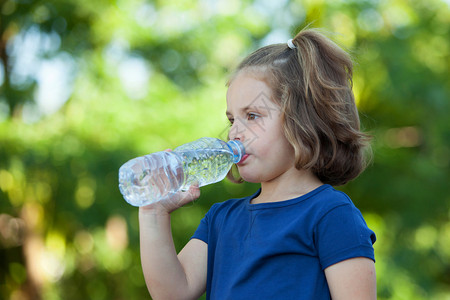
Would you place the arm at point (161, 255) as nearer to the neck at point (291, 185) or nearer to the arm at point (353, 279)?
the neck at point (291, 185)

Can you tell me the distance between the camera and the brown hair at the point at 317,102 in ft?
3.89

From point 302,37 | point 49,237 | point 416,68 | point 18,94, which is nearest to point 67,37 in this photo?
point 18,94

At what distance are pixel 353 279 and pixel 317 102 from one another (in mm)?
418

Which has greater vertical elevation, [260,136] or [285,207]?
[260,136]

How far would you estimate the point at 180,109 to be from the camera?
396cm

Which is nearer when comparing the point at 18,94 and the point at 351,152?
the point at 351,152

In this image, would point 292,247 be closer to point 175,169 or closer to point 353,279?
point 353,279

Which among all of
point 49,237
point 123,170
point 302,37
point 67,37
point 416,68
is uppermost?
point 67,37

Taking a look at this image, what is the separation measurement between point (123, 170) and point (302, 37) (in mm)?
555

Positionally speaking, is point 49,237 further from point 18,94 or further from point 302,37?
point 302,37

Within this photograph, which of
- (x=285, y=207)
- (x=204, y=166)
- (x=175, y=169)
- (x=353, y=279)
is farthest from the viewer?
(x=204, y=166)

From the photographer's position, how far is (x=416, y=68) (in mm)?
4234

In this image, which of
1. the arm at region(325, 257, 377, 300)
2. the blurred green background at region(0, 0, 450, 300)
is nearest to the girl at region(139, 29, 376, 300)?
the arm at region(325, 257, 377, 300)

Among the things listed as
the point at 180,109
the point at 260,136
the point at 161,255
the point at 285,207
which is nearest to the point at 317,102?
the point at 260,136
